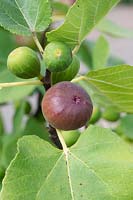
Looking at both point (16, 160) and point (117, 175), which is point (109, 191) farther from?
point (16, 160)

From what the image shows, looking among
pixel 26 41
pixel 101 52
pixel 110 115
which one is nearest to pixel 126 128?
pixel 110 115

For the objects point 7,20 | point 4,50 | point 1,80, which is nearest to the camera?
point 7,20

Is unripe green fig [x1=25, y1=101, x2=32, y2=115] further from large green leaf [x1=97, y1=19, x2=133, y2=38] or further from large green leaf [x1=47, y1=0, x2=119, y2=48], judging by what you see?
large green leaf [x1=47, y1=0, x2=119, y2=48]

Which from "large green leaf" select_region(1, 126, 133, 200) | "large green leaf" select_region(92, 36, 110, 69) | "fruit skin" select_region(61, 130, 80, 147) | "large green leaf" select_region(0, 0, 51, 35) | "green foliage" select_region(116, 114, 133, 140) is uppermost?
"large green leaf" select_region(0, 0, 51, 35)

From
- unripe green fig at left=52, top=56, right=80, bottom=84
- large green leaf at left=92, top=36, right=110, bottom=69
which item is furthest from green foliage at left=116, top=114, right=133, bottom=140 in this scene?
unripe green fig at left=52, top=56, right=80, bottom=84

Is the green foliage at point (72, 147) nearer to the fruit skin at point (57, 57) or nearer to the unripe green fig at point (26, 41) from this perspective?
the fruit skin at point (57, 57)

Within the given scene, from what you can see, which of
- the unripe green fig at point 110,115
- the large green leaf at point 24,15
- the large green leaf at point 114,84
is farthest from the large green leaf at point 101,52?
the large green leaf at point 24,15

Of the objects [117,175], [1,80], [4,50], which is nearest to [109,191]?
[117,175]
